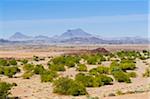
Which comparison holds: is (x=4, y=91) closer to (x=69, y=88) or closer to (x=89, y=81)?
(x=69, y=88)

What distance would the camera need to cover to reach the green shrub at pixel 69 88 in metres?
28.3

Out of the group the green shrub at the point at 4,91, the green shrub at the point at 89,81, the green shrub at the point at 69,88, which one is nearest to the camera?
the green shrub at the point at 4,91

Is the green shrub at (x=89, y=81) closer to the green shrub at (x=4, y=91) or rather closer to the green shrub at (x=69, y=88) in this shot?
the green shrub at (x=69, y=88)

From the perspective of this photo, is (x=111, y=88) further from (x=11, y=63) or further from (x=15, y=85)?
(x=11, y=63)

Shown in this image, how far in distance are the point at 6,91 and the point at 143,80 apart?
14393 mm

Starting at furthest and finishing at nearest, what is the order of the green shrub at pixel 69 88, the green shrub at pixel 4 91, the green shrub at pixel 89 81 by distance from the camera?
1. the green shrub at pixel 89 81
2. the green shrub at pixel 69 88
3. the green shrub at pixel 4 91

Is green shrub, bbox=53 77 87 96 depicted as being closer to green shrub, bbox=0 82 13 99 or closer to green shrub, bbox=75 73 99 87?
green shrub, bbox=0 82 13 99

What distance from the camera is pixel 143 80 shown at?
1468 inches

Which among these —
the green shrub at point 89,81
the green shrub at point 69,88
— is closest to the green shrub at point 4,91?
the green shrub at point 69,88

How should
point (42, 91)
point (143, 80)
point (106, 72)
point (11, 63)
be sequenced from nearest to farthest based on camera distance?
point (42, 91) → point (143, 80) → point (106, 72) → point (11, 63)

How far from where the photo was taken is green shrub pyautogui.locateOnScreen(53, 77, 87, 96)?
1115 inches

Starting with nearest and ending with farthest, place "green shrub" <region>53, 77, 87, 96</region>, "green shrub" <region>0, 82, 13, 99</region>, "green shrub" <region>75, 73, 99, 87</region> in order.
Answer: "green shrub" <region>0, 82, 13, 99</region> → "green shrub" <region>53, 77, 87, 96</region> → "green shrub" <region>75, 73, 99, 87</region>

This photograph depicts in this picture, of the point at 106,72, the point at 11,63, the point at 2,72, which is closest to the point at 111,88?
the point at 106,72

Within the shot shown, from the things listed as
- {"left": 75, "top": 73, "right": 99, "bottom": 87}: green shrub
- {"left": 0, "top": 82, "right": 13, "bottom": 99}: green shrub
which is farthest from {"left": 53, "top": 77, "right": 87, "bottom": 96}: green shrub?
{"left": 75, "top": 73, "right": 99, "bottom": 87}: green shrub
